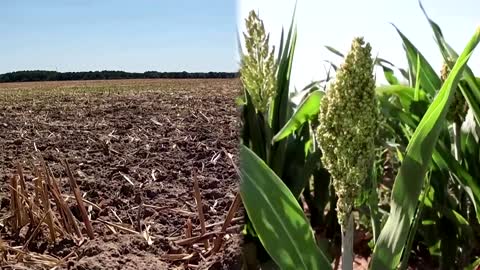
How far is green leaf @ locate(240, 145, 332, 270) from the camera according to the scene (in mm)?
353

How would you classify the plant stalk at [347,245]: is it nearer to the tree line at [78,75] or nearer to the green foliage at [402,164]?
the green foliage at [402,164]

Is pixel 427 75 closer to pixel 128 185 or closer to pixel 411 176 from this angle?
pixel 411 176

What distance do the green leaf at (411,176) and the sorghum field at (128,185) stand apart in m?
0.17

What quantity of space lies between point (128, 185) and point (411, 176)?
732mm

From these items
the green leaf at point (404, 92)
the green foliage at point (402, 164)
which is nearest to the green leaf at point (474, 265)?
the green foliage at point (402, 164)

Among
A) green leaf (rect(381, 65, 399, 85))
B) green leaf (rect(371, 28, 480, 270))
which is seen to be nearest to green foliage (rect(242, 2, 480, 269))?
green leaf (rect(371, 28, 480, 270))

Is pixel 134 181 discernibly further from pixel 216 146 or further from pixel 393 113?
pixel 393 113

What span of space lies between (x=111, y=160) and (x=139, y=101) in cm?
35

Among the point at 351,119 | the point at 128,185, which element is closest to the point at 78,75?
the point at 128,185

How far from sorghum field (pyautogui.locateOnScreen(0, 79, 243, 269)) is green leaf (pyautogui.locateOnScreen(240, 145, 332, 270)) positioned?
0.47 feet

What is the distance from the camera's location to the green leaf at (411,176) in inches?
13.4

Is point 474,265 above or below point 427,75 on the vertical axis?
below

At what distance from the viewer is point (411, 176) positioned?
13.6 inches

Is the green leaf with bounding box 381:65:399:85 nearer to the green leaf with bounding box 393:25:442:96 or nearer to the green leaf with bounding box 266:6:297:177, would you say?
the green leaf with bounding box 393:25:442:96
